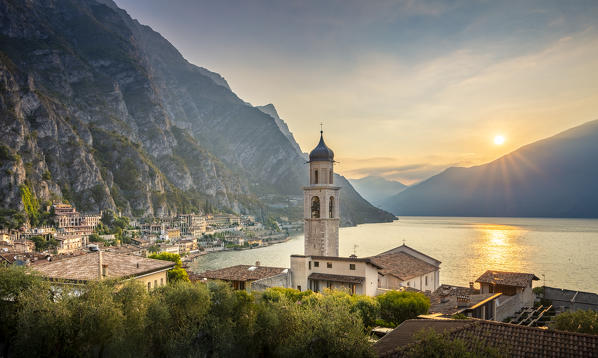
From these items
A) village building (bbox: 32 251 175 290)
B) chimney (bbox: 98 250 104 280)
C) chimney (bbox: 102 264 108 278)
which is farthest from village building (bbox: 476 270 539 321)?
chimney (bbox: 98 250 104 280)

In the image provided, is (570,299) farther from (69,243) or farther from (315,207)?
(69,243)

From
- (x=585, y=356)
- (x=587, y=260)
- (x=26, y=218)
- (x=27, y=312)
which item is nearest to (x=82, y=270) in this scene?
(x=27, y=312)

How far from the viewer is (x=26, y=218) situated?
104m

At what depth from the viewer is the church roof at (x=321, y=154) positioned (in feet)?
111

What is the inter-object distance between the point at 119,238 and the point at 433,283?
352 feet

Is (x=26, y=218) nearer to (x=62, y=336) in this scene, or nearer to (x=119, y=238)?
(x=119, y=238)

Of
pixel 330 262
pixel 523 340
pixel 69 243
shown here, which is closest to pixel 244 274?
pixel 330 262

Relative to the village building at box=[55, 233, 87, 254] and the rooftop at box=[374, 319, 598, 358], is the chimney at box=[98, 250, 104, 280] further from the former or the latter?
the village building at box=[55, 233, 87, 254]

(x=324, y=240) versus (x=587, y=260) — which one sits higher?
(x=324, y=240)

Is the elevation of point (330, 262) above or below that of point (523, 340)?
below

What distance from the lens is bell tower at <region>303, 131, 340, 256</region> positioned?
107ft

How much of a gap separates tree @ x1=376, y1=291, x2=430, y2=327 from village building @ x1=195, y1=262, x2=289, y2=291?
741cm

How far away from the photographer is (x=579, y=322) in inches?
700

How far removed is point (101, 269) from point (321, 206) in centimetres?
1721
